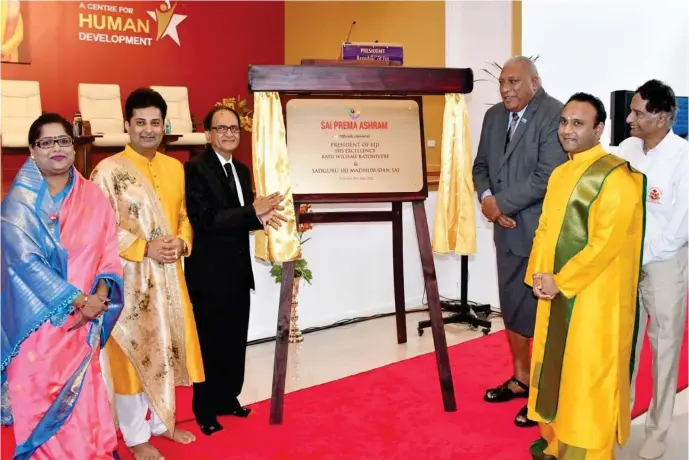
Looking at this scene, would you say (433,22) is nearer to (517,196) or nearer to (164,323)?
(517,196)

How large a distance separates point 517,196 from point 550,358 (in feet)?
3.01

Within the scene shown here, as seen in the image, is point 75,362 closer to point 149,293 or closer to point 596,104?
point 149,293

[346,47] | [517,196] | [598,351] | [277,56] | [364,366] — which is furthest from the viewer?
[277,56]

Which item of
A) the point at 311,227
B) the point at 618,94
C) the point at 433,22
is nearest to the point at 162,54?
the point at 433,22

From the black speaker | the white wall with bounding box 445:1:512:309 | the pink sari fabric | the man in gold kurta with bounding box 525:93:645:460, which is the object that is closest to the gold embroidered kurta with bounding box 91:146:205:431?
the pink sari fabric

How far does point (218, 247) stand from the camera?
3.06 m

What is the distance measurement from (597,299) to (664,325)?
0.57m

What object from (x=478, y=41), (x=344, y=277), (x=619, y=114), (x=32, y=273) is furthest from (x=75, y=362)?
(x=478, y=41)

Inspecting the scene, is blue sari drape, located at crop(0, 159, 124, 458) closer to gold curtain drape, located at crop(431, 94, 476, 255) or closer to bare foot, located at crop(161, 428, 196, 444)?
bare foot, located at crop(161, 428, 196, 444)

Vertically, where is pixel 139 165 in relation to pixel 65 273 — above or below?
above

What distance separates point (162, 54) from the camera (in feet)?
27.7

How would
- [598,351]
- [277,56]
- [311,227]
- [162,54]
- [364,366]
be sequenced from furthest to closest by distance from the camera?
[277,56] < [162,54] < [311,227] < [364,366] < [598,351]

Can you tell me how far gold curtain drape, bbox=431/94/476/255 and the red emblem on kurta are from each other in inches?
33.1

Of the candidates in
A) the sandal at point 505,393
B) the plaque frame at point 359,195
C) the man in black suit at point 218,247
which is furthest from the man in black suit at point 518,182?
the man in black suit at point 218,247
